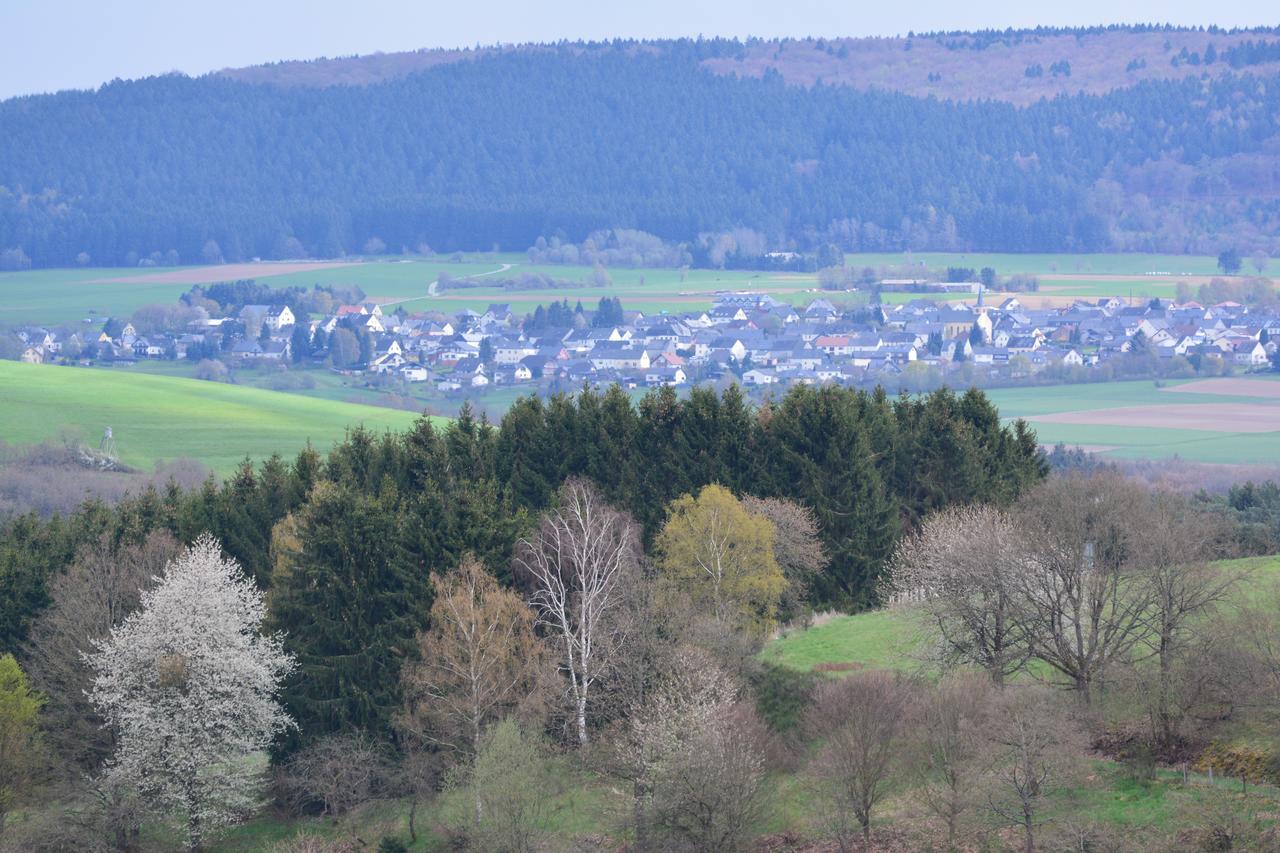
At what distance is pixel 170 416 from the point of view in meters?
117

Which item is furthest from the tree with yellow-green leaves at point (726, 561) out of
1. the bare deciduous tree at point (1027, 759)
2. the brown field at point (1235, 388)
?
the brown field at point (1235, 388)

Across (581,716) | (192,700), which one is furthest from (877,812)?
(192,700)

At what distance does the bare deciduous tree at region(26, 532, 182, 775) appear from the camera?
46.6 meters

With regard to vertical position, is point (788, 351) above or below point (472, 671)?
below

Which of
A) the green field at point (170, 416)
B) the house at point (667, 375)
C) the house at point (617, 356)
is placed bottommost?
the house at point (667, 375)

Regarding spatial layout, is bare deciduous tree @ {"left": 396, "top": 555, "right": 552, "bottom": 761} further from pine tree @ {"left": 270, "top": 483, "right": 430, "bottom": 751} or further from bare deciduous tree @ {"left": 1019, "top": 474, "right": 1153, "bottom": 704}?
bare deciduous tree @ {"left": 1019, "top": 474, "right": 1153, "bottom": 704}

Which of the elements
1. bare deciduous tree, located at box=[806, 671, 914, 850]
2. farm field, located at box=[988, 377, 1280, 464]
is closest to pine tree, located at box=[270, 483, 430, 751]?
bare deciduous tree, located at box=[806, 671, 914, 850]

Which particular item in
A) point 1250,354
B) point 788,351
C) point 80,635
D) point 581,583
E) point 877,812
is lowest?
point 788,351

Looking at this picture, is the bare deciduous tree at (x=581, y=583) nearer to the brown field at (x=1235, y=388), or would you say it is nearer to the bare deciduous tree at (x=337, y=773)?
the bare deciduous tree at (x=337, y=773)

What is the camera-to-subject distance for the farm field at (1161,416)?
11031 centimetres

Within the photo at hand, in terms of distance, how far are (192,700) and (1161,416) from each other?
94.9 m

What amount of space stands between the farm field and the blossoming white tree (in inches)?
2624

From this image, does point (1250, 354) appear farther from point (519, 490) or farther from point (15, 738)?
point (15, 738)

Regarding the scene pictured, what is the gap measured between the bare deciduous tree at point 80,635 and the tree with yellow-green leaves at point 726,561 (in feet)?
45.2
